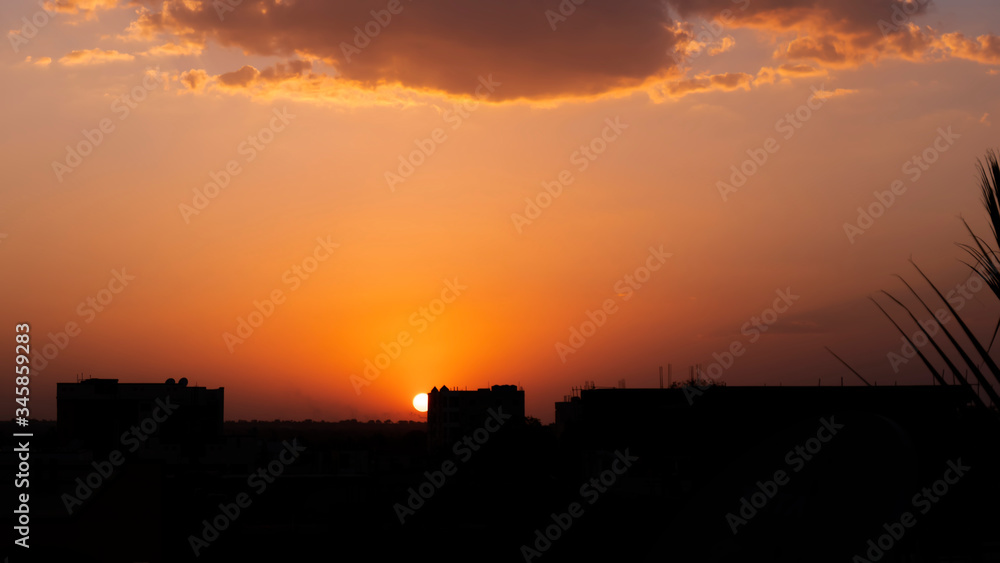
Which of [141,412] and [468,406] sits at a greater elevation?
[468,406]

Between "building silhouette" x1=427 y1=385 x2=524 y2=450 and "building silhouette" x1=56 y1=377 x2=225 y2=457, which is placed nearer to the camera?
"building silhouette" x1=56 y1=377 x2=225 y2=457

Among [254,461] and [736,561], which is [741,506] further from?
[254,461]

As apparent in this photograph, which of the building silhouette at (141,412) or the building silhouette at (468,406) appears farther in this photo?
the building silhouette at (468,406)

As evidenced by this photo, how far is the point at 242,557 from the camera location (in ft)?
72.4

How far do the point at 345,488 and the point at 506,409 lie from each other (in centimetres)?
7007

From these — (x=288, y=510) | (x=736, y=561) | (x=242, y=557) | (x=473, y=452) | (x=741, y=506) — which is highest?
(x=473, y=452)

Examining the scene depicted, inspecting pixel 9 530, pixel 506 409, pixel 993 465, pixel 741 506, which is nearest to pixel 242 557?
pixel 9 530

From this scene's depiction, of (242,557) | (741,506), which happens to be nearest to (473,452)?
(242,557)

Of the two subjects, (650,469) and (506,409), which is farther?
(506,409)

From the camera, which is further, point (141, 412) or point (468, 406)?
point (468, 406)

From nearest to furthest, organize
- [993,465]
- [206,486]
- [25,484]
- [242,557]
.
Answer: [993,465], [25,484], [242,557], [206,486]

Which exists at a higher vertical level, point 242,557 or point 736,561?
point 242,557

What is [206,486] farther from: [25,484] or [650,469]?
[650,469]

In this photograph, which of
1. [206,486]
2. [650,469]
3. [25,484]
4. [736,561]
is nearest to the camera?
[736,561]
